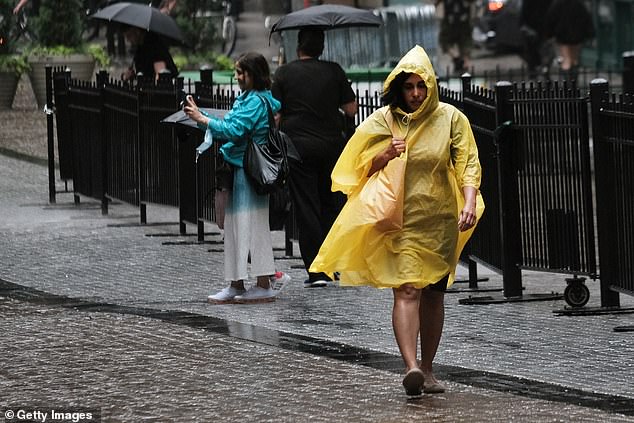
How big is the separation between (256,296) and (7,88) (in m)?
14.3

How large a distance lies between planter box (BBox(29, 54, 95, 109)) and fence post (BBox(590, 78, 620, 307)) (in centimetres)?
1561

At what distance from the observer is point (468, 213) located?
8.71m

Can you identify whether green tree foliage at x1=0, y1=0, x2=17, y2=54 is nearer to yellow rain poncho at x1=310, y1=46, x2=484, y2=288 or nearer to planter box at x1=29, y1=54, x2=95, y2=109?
planter box at x1=29, y1=54, x2=95, y2=109

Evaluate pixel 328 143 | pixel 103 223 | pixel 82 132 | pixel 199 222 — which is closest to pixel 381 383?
pixel 328 143

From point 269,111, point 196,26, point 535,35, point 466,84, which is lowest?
point 269,111

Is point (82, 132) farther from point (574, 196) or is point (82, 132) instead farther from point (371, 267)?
point (371, 267)

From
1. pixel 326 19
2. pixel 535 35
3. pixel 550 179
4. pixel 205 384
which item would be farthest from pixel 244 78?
pixel 535 35

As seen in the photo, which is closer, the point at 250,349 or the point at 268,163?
the point at 250,349

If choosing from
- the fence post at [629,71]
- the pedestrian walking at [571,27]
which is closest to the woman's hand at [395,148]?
the fence post at [629,71]

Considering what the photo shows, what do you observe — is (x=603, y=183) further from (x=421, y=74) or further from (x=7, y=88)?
(x=7, y=88)

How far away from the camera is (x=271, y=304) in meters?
12.1

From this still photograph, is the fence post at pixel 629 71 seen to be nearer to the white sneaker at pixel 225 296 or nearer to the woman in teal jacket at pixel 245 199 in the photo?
the woman in teal jacket at pixel 245 199

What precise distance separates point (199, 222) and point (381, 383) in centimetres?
665

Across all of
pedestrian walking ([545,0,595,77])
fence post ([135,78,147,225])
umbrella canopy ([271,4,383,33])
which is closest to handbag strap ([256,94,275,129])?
umbrella canopy ([271,4,383,33])
